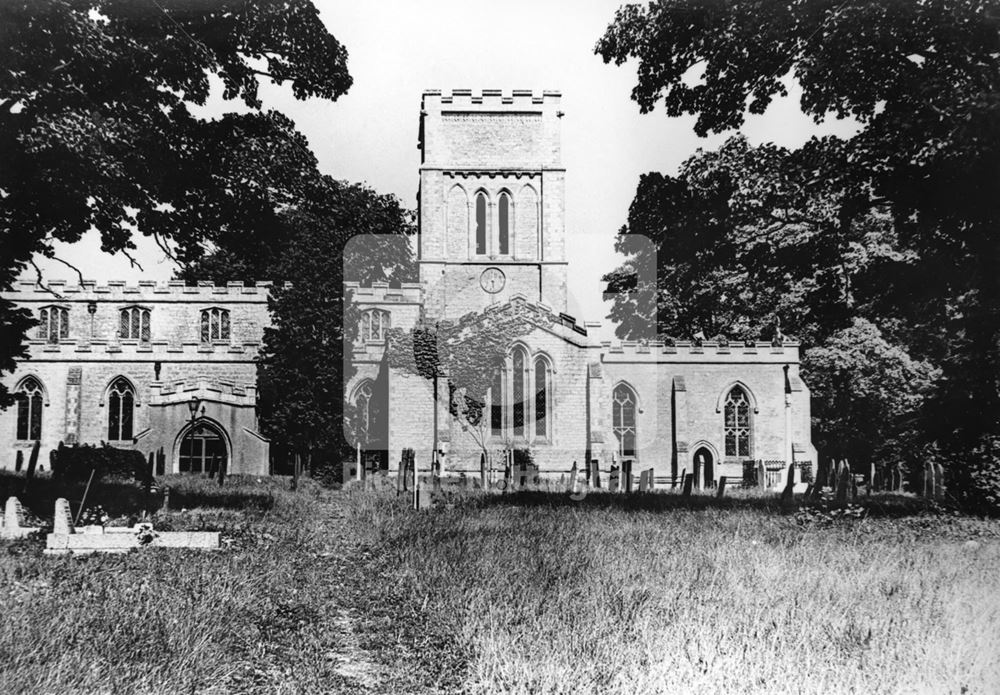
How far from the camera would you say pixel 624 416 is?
27.0 meters

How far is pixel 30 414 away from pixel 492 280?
15781mm

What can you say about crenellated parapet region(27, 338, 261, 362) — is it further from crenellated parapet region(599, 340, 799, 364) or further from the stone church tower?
crenellated parapet region(599, 340, 799, 364)

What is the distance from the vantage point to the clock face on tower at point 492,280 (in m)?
29.4

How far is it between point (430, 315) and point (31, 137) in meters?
18.8

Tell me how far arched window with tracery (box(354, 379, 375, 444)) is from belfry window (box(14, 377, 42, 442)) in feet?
32.2

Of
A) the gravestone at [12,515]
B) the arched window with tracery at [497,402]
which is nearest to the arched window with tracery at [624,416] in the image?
the arched window with tracery at [497,402]

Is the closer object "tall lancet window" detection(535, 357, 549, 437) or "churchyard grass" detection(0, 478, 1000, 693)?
"churchyard grass" detection(0, 478, 1000, 693)

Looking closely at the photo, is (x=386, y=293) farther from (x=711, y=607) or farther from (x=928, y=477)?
(x=711, y=607)

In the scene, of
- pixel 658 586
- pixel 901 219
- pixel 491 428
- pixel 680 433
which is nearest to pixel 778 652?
pixel 658 586

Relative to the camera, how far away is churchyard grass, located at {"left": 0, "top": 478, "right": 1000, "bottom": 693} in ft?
16.4

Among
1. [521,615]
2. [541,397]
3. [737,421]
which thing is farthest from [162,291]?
[521,615]

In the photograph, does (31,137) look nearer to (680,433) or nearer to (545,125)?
(545,125)

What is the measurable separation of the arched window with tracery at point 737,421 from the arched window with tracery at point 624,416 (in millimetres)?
3111

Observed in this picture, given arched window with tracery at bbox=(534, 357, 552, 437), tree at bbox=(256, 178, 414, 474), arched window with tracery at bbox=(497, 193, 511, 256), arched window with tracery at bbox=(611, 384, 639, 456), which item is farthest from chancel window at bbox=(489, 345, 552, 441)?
arched window with tracery at bbox=(497, 193, 511, 256)
